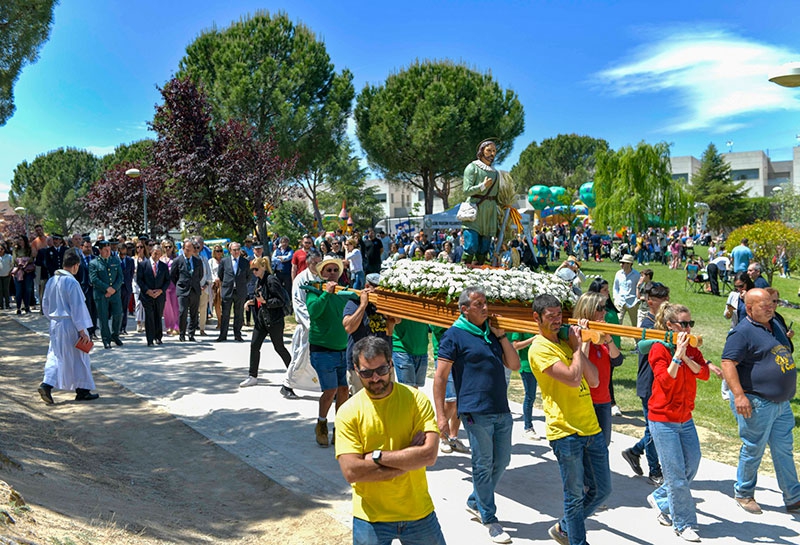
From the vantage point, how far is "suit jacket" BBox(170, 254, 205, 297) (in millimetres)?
12734

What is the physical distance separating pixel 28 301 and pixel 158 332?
6.48 metres

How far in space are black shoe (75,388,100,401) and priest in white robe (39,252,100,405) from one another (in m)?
0.19

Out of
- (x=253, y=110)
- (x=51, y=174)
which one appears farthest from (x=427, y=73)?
(x=51, y=174)

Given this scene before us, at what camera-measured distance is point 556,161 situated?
273 feet

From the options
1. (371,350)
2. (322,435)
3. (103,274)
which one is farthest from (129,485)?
(103,274)

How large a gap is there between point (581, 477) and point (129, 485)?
4.03 m

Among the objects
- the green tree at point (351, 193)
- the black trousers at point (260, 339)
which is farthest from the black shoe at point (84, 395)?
the green tree at point (351, 193)

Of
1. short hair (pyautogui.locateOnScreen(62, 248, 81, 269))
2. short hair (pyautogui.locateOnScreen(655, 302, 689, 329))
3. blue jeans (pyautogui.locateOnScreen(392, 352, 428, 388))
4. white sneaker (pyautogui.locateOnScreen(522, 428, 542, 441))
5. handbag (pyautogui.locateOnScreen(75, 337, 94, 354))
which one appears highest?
short hair (pyautogui.locateOnScreen(62, 248, 81, 269))

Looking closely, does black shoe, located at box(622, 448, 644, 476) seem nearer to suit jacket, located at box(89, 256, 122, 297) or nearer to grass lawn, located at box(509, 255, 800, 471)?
grass lawn, located at box(509, 255, 800, 471)

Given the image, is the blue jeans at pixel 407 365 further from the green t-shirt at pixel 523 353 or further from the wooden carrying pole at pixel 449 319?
the green t-shirt at pixel 523 353

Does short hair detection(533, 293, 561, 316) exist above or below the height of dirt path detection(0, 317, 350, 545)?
above

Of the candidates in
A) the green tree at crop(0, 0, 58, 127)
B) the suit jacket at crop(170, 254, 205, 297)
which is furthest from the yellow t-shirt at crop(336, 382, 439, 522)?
the green tree at crop(0, 0, 58, 127)

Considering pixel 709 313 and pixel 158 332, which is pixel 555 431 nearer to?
pixel 158 332

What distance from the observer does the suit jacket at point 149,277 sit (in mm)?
12383
